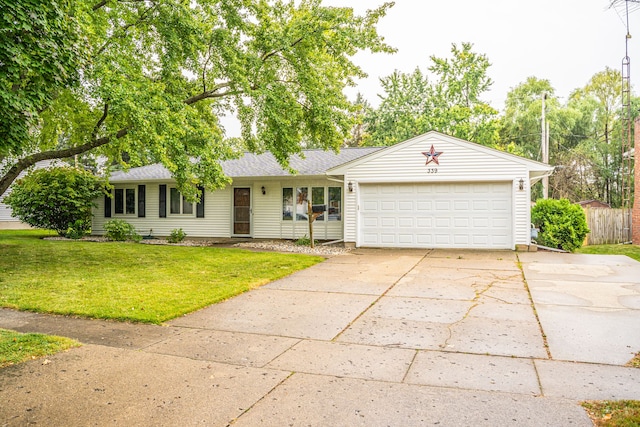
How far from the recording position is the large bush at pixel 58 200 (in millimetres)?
16531

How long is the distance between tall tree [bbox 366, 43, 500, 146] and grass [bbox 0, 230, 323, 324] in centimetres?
1724

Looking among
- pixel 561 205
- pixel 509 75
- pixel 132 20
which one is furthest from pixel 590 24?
pixel 132 20

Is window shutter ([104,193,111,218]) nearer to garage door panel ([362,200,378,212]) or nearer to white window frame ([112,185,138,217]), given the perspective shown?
white window frame ([112,185,138,217])

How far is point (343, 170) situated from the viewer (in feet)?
46.3

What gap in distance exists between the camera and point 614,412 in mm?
3002

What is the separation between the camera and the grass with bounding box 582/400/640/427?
2.84 m

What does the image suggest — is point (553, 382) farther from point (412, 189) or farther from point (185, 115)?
point (412, 189)

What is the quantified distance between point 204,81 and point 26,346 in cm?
927

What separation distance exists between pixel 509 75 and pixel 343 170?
29.7 meters

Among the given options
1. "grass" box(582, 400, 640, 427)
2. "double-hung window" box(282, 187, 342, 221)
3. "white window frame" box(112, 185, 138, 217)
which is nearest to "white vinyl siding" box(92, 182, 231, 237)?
"white window frame" box(112, 185, 138, 217)

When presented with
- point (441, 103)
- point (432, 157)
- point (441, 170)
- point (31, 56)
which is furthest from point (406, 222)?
point (441, 103)

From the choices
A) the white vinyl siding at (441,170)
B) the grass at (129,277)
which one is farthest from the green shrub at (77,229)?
the white vinyl siding at (441,170)

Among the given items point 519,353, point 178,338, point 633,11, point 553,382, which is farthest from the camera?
point 633,11

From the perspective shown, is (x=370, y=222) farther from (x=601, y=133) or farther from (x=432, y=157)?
(x=601, y=133)
